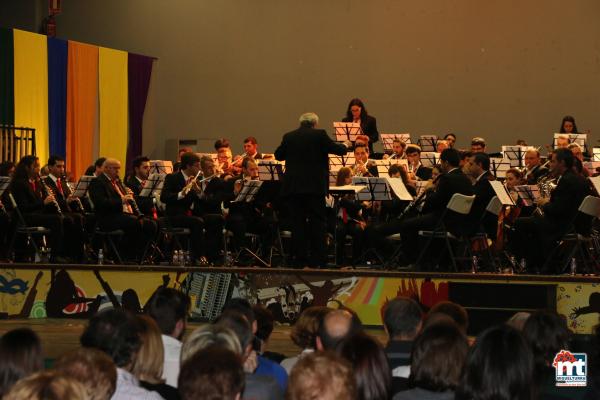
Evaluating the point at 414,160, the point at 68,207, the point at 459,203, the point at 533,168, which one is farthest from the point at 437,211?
the point at 68,207

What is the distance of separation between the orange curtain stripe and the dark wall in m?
1.53

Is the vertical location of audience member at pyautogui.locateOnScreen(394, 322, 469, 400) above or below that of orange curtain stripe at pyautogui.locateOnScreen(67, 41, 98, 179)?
below

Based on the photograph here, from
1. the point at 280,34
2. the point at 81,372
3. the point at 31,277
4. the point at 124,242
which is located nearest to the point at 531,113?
the point at 280,34

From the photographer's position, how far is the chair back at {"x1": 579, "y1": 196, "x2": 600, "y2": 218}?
32.2ft

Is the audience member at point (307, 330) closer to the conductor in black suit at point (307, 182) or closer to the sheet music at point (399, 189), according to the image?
the conductor in black suit at point (307, 182)

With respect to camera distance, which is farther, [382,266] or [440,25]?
[440,25]

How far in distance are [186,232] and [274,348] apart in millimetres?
3164

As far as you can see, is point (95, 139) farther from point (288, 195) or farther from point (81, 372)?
point (81, 372)

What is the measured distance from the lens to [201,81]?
19.4 m

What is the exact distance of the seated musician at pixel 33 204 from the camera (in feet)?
37.4

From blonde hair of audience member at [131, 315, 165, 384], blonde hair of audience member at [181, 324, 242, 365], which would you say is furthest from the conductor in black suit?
blonde hair of audience member at [181, 324, 242, 365]

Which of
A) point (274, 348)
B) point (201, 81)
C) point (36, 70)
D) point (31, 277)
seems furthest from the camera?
point (201, 81)

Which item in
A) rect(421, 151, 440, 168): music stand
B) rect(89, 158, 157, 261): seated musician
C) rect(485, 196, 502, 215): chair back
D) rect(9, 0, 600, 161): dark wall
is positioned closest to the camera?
rect(485, 196, 502, 215): chair back

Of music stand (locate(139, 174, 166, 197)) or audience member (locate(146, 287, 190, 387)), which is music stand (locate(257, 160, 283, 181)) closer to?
music stand (locate(139, 174, 166, 197))
